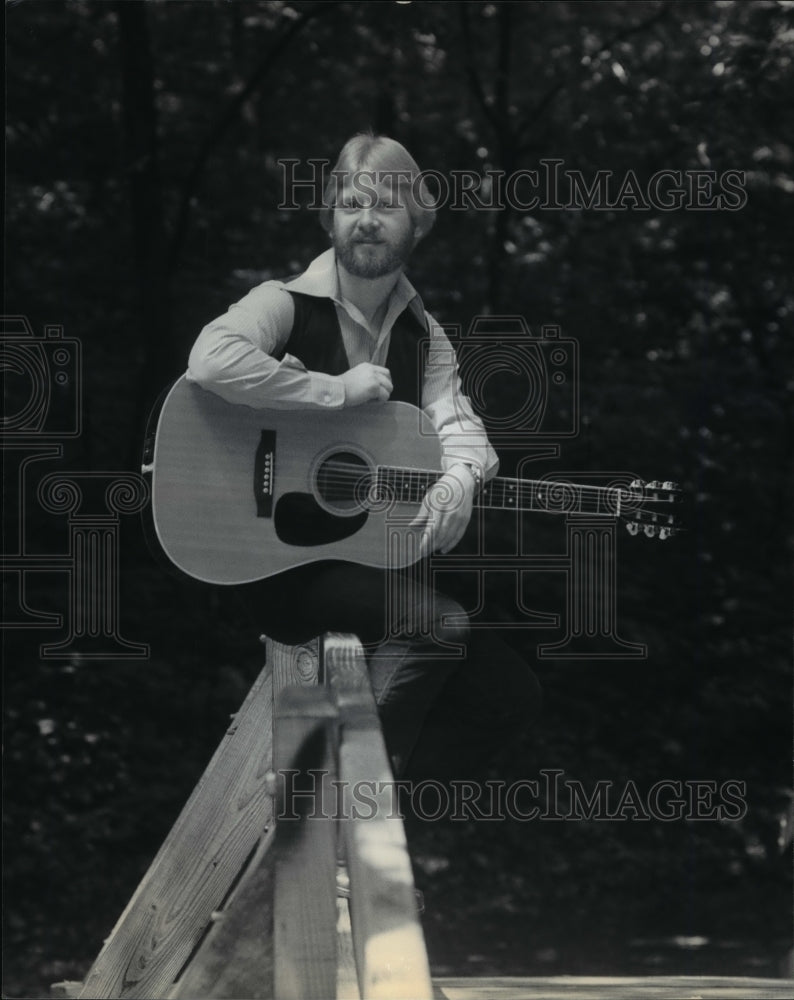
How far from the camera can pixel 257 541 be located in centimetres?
356

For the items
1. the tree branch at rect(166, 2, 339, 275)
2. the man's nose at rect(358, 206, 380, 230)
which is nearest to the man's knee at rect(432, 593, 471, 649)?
the man's nose at rect(358, 206, 380, 230)

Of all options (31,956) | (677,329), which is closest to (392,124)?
(677,329)

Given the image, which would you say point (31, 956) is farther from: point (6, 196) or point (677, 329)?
point (677, 329)

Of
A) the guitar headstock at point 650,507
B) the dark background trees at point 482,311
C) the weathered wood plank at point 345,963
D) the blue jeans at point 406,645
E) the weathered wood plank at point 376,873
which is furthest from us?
the dark background trees at point 482,311

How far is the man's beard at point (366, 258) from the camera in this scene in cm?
377

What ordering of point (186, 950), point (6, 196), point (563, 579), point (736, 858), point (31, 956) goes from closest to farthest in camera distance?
1. point (186, 950)
2. point (563, 579)
3. point (6, 196)
4. point (31, 956)
5. point (736, 858)

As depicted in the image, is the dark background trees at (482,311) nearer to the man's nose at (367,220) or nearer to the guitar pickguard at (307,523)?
the man's nose at (367,220)

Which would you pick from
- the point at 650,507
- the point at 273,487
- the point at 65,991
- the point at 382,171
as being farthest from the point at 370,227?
the point at 65,991

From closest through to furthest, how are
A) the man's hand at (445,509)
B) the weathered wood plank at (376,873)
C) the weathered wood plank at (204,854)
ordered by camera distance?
the weathered wood plank at (376,873), the man's hand at (445,509), the weathered wood plank at (204,854)

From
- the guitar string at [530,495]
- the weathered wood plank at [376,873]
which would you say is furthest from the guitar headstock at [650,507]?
the weathered wood plank at [376,873]

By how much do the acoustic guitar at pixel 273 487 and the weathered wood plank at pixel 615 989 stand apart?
112cm

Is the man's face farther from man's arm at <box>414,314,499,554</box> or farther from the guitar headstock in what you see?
the guitar headstock

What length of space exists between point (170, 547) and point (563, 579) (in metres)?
1.61

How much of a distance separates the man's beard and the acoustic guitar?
364mm
